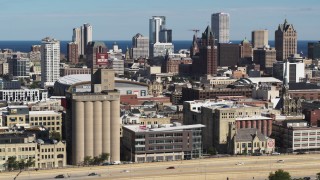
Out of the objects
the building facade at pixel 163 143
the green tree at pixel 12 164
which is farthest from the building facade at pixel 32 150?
the building facade at pixel 163 143

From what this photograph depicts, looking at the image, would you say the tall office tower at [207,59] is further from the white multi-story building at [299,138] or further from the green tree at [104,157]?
the green tree at [104,157]

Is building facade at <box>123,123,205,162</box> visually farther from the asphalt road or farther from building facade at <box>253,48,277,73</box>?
building facade at <box>253,48,277,73</box>

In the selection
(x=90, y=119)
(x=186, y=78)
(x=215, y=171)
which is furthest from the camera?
(x=186, y=78)

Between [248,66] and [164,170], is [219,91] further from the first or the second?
[248,66]

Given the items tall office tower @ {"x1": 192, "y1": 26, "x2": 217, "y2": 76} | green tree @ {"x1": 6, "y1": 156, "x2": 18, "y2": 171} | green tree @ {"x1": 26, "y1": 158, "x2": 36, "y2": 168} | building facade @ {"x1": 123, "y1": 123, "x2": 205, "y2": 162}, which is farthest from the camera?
tall office tower @ {"x1": 192, "y1": 26, "x2": 217, "y2": 76}

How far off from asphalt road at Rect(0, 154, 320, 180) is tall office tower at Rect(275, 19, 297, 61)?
126 metres

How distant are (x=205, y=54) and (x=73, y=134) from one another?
97.6 metres

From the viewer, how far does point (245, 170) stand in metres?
58.3

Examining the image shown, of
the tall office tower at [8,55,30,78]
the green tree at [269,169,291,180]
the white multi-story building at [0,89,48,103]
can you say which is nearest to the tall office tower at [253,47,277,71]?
the tall office tower at [8,55,30,78]

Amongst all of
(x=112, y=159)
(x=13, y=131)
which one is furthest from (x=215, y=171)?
(x=13, y=131)

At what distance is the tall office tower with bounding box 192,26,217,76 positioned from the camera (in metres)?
157

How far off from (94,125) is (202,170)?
11.1 m

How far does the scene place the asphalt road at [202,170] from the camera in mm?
56031

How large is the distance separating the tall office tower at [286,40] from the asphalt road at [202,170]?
415 feet
